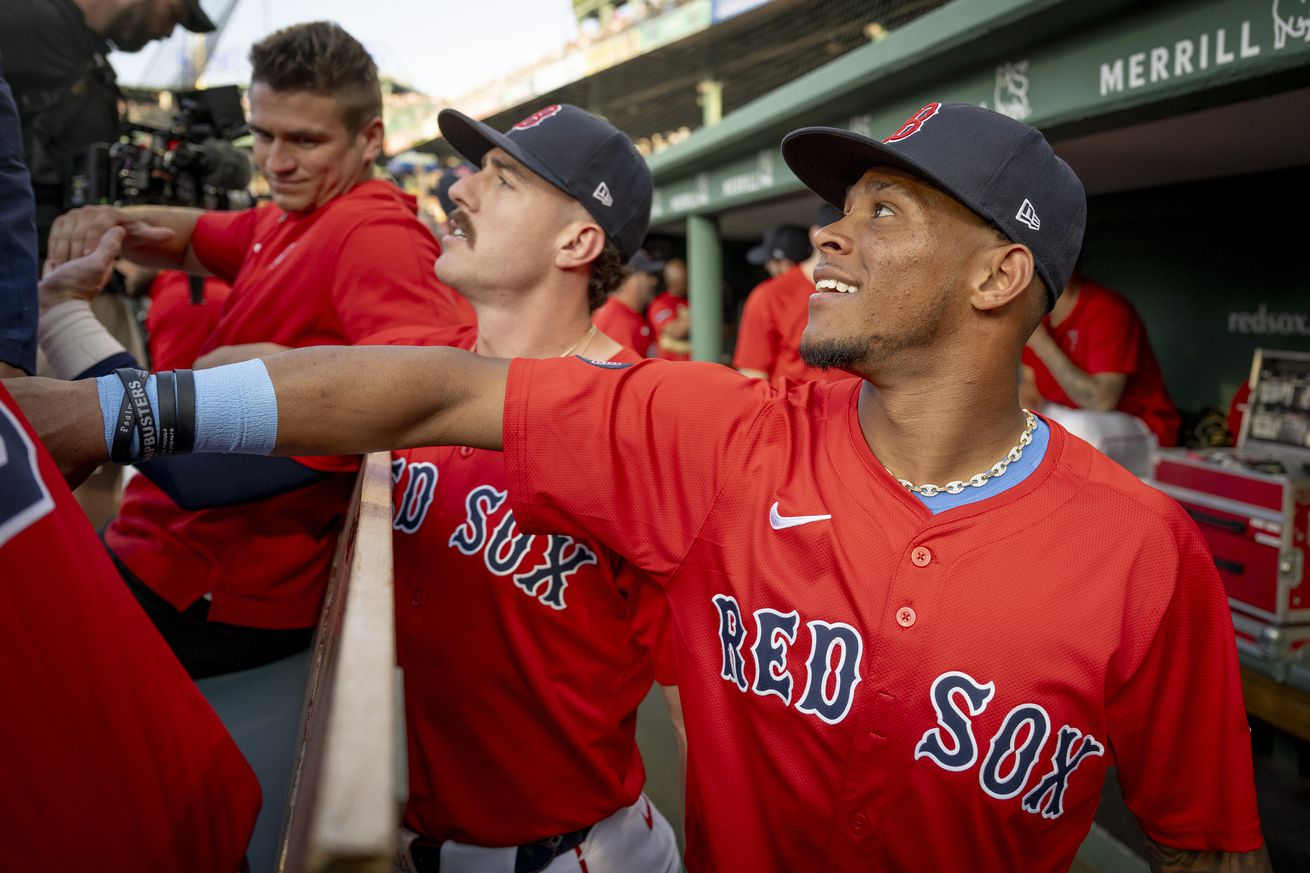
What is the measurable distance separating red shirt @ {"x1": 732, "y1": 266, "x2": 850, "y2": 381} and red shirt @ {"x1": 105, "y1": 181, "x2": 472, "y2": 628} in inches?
122

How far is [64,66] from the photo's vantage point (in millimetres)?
2613

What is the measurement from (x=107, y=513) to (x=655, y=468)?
2.22 meters

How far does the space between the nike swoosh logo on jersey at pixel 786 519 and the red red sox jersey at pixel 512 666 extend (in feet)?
0.99

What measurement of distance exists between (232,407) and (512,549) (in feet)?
1.96

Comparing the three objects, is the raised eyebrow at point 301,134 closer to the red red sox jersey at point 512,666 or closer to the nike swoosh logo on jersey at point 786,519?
the red red sox jersey at point 512,666

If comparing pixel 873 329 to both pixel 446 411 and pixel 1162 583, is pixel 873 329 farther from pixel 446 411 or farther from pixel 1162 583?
pixel 446 411

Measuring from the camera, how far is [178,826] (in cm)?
83

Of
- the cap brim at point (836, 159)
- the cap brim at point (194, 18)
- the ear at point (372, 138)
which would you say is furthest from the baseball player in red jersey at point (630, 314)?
the cap brim at point (836, 159)

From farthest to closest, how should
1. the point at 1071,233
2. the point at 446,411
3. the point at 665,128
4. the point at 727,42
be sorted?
1. the point at 665,128
2. the point at 727,42
3. the point at 1071,233
4. the point at 446,411

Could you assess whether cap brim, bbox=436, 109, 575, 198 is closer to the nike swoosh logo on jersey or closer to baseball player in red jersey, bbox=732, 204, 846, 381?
the nike swoosh logo on jersey

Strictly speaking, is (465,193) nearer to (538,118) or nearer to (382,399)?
(538,118)

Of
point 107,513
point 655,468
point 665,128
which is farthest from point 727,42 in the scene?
point 655,468

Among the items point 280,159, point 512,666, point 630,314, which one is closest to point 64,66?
point 280,159

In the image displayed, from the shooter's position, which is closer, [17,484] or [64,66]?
[17,484]
